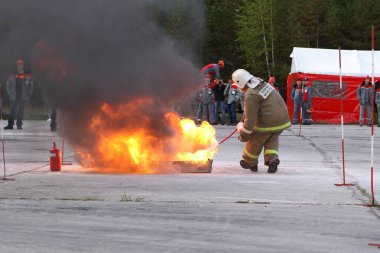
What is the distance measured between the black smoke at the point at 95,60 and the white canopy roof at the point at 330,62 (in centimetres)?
2059

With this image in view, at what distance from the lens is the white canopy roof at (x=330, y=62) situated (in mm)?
33625

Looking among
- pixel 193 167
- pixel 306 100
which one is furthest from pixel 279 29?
pixel 193 167

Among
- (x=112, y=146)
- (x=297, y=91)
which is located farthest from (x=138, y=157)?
(x=297, y=91)

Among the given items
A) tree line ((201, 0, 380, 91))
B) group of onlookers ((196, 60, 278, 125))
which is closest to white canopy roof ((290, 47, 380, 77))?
group of onlookers ((196, 60, 278, 125))

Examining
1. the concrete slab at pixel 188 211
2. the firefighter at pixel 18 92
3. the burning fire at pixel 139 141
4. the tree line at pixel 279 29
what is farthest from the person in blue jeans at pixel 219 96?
the tree line at pixel 279 29

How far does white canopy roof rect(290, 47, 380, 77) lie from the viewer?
33625 mm

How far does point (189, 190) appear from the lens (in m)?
11.1

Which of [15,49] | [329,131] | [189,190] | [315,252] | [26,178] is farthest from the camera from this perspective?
[329,131]

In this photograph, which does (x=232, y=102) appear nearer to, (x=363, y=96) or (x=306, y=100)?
(x=306, y=100)

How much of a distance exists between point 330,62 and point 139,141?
21.9m

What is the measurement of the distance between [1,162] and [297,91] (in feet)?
62.7

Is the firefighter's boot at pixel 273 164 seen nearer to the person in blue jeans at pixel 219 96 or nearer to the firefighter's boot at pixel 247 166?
the firefighter's boot at pixel 247 166

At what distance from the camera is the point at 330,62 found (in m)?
34.1

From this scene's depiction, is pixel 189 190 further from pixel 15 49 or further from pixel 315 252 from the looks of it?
pixel 15 49
